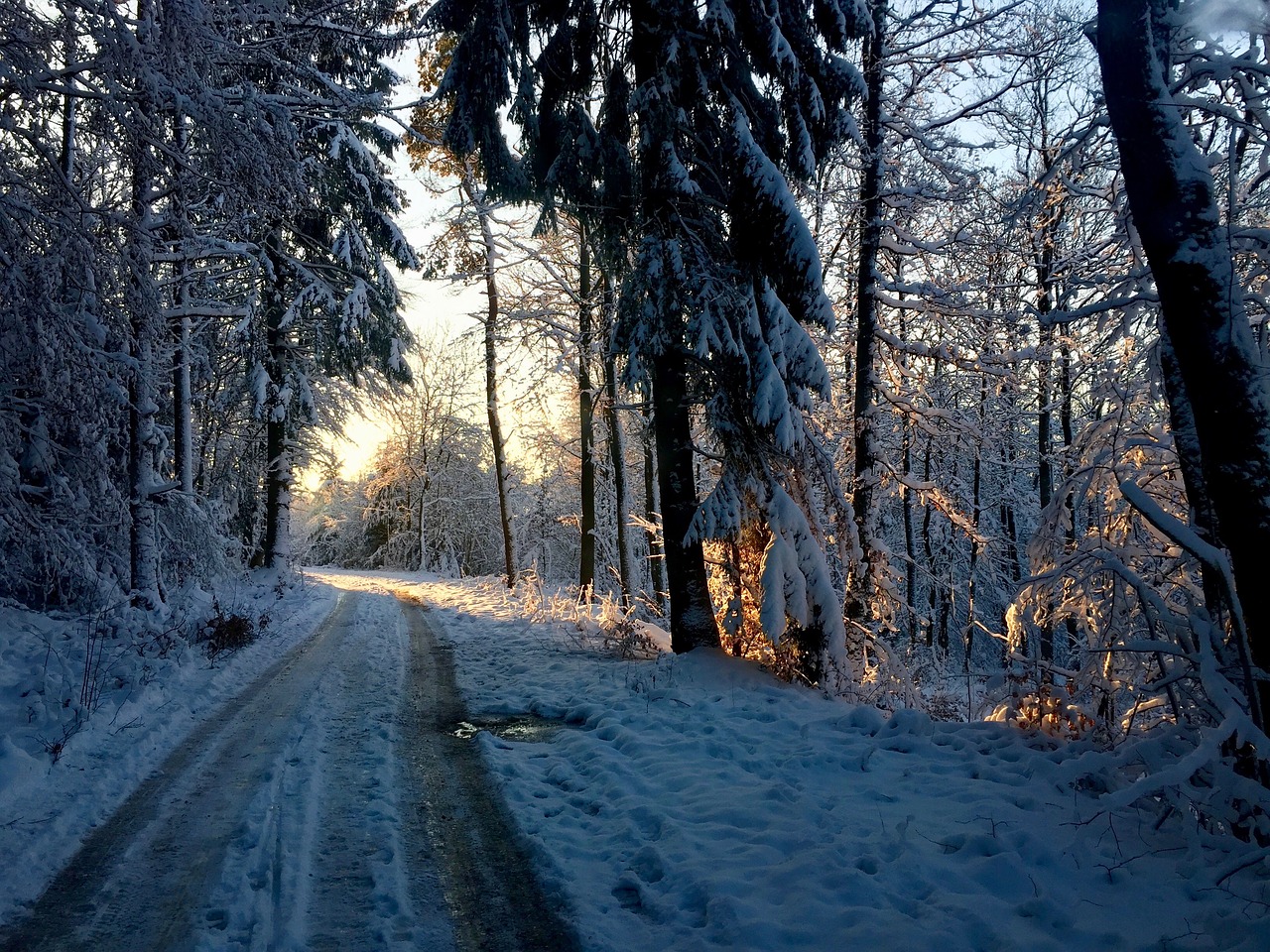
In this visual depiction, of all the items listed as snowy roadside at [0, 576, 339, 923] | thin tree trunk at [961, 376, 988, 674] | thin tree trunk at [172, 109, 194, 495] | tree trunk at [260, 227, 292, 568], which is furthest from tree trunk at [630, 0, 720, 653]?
tree trunk at [260, 227, 292, 568]

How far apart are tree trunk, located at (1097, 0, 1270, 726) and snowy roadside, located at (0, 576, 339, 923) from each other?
6890 millimetres

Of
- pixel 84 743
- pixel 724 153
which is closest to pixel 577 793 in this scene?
pixel 84 743

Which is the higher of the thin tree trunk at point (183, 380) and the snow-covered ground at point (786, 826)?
the thin tree trunk at point (183, 380)

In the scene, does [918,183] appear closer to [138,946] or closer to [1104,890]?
[1104,890]

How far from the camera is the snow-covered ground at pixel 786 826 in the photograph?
3.56 meters

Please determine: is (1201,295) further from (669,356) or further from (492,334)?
(492,334)

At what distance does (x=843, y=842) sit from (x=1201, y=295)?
3.80m

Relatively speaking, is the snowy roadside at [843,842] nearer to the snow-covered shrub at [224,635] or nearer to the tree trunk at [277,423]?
the snow-covered shrub at [224,635]

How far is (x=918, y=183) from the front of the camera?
10781mm

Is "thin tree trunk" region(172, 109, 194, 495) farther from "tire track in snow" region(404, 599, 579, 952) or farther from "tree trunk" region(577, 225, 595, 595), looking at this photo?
"tire track in snow" region(404, 599, 579, 952)

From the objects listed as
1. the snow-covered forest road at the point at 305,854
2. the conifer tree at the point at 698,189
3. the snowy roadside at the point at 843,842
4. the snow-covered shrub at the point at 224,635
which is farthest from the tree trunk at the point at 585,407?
the snow-covered forest road at the point at 305,854

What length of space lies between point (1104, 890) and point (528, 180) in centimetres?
969

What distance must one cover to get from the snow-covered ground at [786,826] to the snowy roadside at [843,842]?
0.02 meters

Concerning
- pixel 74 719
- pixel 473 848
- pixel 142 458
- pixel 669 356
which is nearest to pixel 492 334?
pixel 142 458
